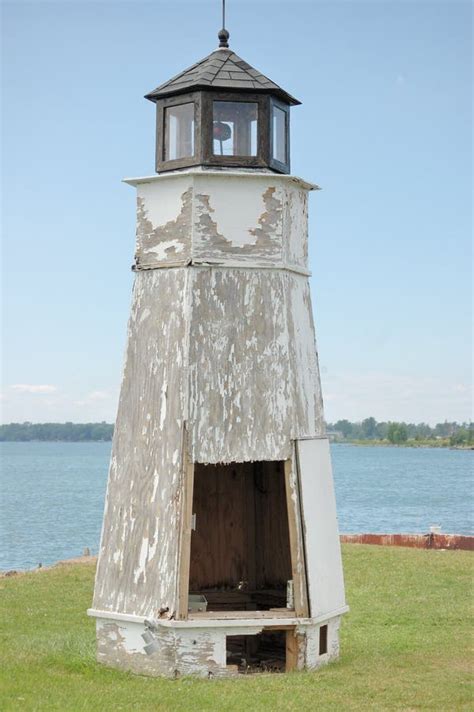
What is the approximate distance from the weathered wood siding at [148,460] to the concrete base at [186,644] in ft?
0.76

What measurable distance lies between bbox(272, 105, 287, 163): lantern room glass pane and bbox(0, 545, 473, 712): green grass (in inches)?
229

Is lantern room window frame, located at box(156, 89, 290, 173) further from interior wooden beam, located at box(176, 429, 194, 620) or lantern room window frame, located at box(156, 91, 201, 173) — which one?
interior wooden beam, located at box(176, 429, 194, 620)

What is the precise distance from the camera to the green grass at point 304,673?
1073cm

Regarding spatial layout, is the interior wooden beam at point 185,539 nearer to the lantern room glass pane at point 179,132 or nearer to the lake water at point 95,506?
the lantern room glass pane at point 179,132

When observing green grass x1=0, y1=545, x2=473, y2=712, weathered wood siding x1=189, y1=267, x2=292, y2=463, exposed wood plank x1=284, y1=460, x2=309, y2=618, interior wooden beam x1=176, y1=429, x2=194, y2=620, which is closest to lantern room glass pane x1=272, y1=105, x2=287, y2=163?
weathered wood siding x1=189, y1=267, x2=292, y2=463

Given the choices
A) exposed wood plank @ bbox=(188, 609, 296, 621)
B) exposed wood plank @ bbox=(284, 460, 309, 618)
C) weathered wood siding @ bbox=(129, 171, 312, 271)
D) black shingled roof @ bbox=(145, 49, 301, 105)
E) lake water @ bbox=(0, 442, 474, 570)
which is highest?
black shingled roof @ bbox=(145, 49, 301, 105)

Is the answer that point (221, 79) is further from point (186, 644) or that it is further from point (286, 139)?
point (186, 644)

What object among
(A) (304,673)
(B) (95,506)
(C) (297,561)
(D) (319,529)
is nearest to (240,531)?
(D) (319,529)

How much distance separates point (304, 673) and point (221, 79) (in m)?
6.62

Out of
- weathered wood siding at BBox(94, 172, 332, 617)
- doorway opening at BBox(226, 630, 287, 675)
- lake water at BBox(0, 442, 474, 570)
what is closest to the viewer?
weathered wood siding at BBox(94, 172, 332, 617)

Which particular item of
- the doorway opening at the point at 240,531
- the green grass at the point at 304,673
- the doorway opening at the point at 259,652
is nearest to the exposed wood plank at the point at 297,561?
the green grass at the point at 304,673

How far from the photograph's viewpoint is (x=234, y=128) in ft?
40.6

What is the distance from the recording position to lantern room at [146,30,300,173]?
40.1 ft

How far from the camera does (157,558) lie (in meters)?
11.8
